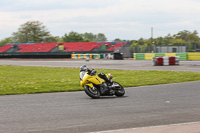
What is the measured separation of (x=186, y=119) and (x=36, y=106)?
3.80 metres

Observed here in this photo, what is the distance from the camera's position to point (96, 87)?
1067 cm

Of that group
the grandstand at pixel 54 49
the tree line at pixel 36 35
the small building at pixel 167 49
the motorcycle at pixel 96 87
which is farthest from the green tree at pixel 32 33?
the motorcycle at pixel 96 87

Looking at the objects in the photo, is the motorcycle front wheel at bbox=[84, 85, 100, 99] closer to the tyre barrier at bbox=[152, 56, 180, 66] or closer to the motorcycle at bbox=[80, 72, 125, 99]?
the motorcycle at bbox=[80, 72, 125, 99]

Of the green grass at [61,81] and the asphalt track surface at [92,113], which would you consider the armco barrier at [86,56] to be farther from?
the asphalt track surface at [92,113]

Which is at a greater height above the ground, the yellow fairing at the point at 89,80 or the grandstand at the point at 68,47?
the grandstand at the point at 68,47

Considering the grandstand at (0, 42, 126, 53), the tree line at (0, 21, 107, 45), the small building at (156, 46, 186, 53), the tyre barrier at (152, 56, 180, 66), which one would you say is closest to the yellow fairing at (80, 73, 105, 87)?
the tyre barrier at (152, 56, 180, 66)

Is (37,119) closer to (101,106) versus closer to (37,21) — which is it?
(101,106)

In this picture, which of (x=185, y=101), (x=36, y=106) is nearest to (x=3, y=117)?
(x=36, y=106)

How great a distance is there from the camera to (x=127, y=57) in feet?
183

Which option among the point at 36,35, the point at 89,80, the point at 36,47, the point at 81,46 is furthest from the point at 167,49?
the point at 36,35

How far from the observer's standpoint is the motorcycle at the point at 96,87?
1037 centimetres

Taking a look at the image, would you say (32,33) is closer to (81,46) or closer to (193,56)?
(81,46)

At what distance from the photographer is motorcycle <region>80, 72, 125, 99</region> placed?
34.0 ft

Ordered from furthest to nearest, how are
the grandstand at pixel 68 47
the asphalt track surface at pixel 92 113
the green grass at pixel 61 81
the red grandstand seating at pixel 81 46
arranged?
1. the red grandstand seating at pixel 81 46
2. the grandstand at pixel 68 47
3. the green grass at pixel 61 81
4. the asphalt track surface at pixel 92 113
